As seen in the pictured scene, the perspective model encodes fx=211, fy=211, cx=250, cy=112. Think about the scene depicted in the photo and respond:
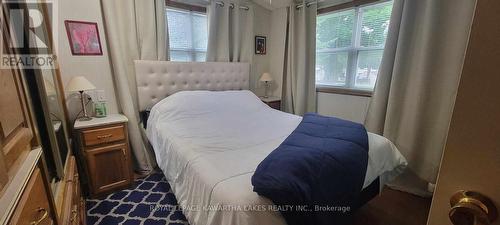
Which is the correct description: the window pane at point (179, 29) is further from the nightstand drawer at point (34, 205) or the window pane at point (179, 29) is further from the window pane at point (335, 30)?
the nightstand drawer at point (34, 205)

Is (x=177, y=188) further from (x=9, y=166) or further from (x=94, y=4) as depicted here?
(x=94, y=4)

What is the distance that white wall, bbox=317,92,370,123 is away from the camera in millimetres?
2678

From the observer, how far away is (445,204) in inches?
19.0

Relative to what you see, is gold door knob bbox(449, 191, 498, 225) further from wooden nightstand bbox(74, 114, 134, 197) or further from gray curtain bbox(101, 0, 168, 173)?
gray curtain bbox(101, 0, 168, 173)

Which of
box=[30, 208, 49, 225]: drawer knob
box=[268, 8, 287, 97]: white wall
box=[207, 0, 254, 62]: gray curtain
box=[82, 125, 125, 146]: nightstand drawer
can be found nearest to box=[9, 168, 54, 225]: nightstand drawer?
box=[30, 208, 49, 225]: drawer knob

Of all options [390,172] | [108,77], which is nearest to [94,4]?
[108,77]

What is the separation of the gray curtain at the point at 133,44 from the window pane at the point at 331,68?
2.17 metres

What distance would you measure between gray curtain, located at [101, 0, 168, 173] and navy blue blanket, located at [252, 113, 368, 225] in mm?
1800

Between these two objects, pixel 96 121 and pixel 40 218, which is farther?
pixel 96 121

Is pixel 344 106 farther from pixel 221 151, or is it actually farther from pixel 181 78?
pixel 181 78

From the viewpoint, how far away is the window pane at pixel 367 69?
258 centimetres

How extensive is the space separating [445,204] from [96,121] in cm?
244

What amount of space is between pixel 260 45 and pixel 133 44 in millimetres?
1913

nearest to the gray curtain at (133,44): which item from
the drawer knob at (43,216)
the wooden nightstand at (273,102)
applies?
the wooden nightstand at (273,102)
